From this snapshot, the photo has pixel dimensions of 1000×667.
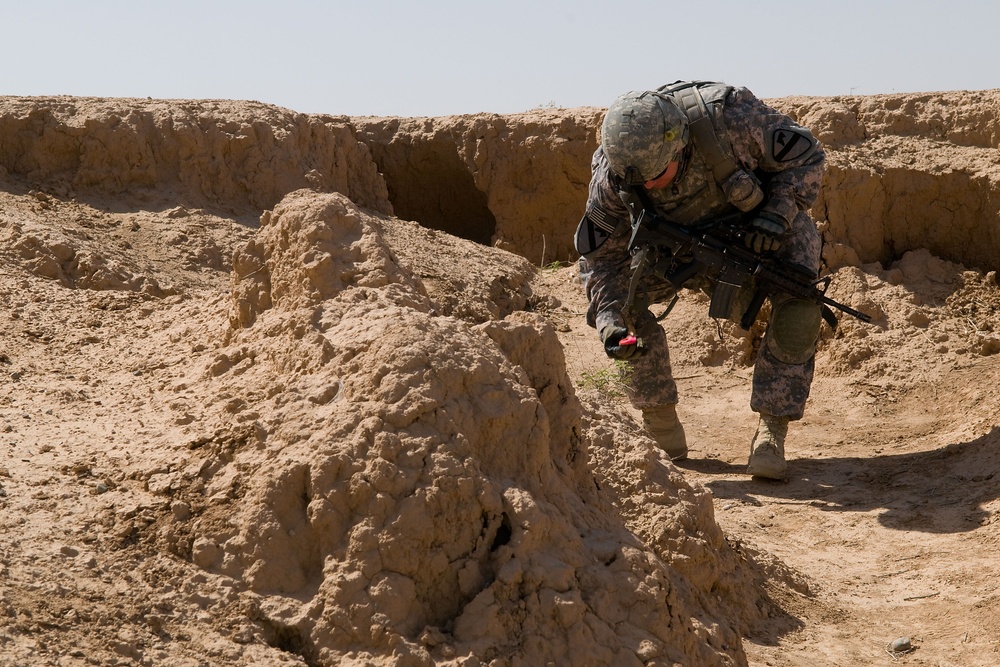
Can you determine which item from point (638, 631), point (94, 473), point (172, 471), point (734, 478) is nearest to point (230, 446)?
point (172, 471)

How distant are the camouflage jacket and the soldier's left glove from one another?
0.11 ft

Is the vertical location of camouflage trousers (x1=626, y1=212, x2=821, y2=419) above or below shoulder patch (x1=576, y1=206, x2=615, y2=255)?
below

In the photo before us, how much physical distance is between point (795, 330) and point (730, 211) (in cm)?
61

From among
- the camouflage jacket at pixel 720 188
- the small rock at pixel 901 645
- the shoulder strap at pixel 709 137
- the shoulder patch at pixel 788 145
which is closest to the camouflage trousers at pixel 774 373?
the camouflage jacket at pixel 720 188

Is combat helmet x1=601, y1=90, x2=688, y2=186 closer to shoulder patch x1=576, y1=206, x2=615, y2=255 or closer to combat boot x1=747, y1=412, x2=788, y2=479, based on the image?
shoulder patch x1=576, y1=206, x2=615, y2=255

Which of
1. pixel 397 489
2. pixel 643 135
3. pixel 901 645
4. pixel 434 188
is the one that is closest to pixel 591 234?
pixel 643 135

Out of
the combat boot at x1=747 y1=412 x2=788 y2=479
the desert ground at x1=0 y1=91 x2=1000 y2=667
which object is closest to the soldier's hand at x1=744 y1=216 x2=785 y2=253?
the combat boot at x1=747 y1=412 x2=788 y2=479

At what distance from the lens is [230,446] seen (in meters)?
2.51

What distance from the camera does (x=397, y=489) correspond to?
231 cm

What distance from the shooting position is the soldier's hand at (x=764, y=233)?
15.4 ft

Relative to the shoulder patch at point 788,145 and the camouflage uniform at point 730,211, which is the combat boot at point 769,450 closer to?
the camouflage uniform at point 730,211

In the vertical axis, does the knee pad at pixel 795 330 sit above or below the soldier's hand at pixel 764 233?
below

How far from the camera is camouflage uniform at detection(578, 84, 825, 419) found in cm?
479

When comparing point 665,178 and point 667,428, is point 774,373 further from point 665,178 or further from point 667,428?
point 665,178
